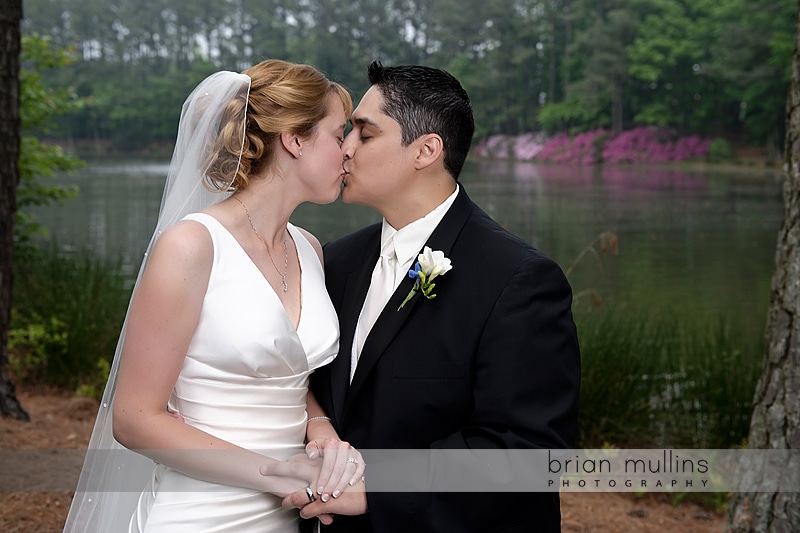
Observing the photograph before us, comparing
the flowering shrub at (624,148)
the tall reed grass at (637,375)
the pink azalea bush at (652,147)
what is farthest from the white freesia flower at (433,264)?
the pink azalea bush at (652,147)

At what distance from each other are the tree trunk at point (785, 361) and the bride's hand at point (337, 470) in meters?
1.86

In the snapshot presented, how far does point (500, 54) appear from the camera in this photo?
33.1 meters

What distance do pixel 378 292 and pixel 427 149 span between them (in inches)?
17.0

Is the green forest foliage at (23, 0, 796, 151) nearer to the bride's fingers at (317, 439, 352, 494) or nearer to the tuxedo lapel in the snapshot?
the tuxedo lapel

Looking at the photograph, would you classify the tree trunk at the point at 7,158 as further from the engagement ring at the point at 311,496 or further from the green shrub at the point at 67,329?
the engagement ring at the point at 311,496

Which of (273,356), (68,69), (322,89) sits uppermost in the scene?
(68,69)

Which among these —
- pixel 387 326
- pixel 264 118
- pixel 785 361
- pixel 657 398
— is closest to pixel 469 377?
pixel 387 326

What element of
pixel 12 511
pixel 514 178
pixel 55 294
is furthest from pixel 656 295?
pixel 514 178

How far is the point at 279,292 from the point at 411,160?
1.73 ft

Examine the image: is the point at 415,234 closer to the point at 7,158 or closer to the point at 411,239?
the point at 411,239

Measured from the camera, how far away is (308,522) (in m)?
2.21

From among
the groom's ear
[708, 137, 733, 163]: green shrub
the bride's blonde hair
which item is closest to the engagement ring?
the bride's blonde hair

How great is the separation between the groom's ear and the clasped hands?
0.81 meters

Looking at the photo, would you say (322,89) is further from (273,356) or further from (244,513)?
(244,513)
